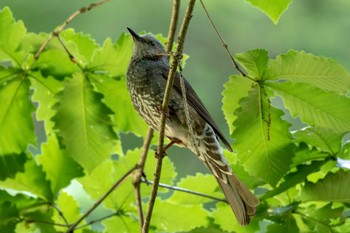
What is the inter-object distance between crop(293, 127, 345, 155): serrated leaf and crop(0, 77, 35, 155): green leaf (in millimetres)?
766

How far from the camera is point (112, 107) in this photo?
2082 millimetres

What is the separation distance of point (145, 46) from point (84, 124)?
0.33 meters

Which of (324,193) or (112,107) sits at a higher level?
(112,107)

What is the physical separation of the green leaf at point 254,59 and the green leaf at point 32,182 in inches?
30.2

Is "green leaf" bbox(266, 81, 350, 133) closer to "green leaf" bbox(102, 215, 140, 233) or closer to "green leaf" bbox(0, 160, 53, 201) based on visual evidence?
"green leaf" bbox(102, 215, 140, 233)

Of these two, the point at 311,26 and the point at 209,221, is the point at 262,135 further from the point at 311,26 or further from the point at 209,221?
the point at 311,26

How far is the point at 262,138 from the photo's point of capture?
170cm

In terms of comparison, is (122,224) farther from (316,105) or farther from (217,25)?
(217,25)

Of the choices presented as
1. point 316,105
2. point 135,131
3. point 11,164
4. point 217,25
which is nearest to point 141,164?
point 135,131

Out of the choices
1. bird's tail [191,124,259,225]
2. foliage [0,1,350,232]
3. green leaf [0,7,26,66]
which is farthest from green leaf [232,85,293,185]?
green leaf [0,7,26,66]

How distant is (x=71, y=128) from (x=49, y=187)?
227 mm

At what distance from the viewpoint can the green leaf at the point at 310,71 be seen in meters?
1.64

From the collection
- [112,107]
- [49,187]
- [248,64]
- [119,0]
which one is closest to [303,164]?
[248,64]

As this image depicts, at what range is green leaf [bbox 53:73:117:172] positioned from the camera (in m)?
1.98
